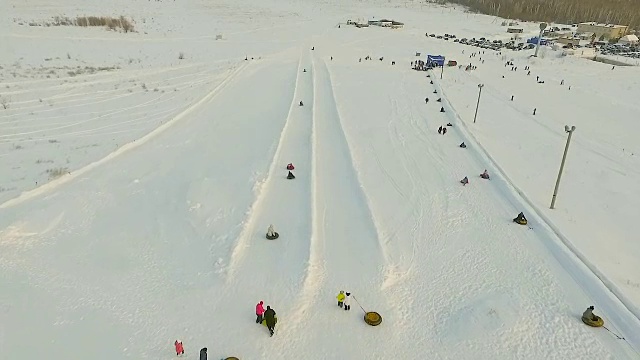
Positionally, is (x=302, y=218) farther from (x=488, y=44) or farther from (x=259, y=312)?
(x=488, y=44)

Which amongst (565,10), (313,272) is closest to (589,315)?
(313,272)

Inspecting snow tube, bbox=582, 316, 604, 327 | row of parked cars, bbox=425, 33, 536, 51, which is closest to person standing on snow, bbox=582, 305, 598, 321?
snow tube, bbox=582, 316, 604, 327

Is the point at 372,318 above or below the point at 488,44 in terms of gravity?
above

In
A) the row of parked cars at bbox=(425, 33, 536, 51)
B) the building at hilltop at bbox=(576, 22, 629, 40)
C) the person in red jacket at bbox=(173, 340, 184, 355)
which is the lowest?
the row of parked cars at bbox=(425, 33, 536, 51)

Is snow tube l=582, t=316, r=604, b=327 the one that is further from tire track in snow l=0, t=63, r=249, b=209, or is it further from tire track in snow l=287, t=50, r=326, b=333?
tire track in snow l=0, t=63, r=249, b=209

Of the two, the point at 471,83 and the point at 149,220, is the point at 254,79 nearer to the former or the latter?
the point at 471,83

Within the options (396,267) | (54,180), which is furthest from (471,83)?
(54,180)

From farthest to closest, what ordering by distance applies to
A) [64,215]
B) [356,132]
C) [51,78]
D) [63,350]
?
[51,78] → [356,132] → [64,215] → [63,350]
